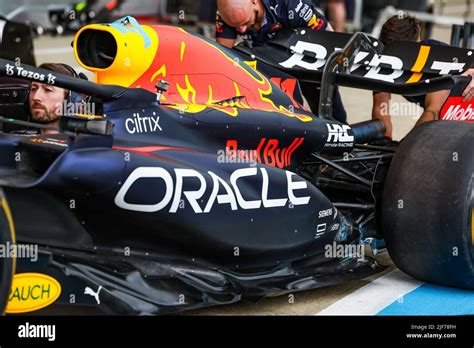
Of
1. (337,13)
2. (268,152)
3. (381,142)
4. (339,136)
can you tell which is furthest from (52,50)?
(268,152)

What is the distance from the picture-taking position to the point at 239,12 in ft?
19.8

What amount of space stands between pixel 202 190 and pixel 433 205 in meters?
1.14

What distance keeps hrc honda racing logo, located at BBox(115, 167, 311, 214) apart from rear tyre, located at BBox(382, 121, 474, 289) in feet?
1.60

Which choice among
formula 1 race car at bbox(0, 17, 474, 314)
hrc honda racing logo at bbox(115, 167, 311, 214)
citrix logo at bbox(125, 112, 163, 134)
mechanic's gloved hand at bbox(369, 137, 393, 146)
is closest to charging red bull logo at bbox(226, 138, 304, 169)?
formula 1 race car at bbox(0, 17, 474, 314)

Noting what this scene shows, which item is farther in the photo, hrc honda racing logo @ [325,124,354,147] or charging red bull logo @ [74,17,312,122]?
hrc honda racing logo @ [325,124,354,147]

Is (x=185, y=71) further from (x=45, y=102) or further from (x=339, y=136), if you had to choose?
(x=339, y=136)

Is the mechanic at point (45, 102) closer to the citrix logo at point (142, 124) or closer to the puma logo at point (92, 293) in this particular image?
the citrix logo at point (142, 124)

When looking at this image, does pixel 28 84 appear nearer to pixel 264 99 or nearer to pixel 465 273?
pixel 264 99

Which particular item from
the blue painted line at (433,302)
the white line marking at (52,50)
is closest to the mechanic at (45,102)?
the blue painted line at (433,302)

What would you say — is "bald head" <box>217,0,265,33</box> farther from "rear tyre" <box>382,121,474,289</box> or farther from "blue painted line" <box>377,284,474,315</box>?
"blue painted line" <box>377,284,474,315</box>

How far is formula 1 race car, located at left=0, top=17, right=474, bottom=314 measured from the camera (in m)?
4.23

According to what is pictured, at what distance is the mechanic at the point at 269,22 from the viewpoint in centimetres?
618
